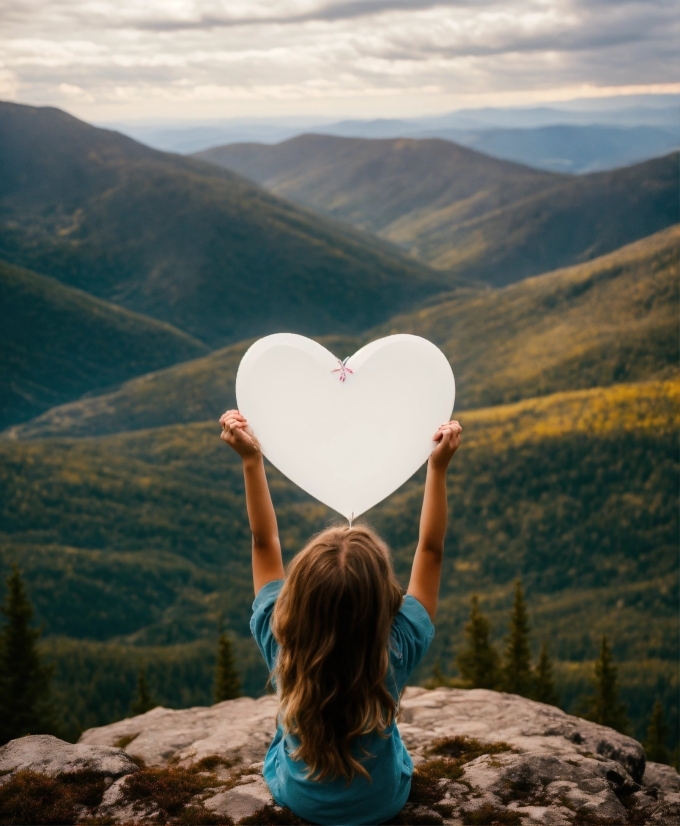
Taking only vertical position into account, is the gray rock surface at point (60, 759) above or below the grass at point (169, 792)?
above

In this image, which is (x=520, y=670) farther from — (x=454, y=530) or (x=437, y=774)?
(x=454, y=530)

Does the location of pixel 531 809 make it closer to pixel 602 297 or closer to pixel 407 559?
pixel 407 559

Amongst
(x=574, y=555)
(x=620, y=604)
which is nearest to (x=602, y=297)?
(x=574, y=555)

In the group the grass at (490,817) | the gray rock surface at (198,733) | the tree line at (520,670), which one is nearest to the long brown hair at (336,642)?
the grass at (490,817)

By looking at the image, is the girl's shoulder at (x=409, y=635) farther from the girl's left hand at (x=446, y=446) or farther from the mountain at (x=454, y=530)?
the mountain at (x=454, y=530)

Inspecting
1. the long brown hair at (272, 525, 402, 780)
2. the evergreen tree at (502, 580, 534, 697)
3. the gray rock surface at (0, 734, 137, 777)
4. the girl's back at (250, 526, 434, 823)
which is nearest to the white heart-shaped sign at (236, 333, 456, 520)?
the girl's back at (250, 526, 434, 823)

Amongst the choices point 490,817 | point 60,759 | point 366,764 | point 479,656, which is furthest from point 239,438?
point 479,656

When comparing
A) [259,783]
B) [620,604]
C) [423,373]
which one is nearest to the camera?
[423,373]
